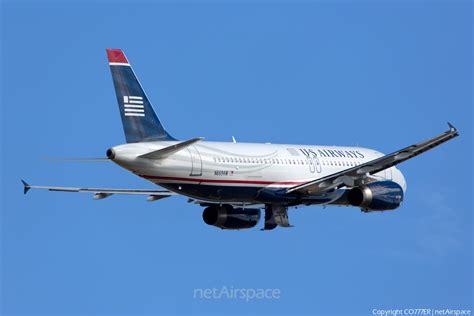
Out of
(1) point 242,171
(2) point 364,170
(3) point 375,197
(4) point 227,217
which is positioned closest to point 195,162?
(1) point 242,171

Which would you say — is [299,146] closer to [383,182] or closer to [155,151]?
[383,182]

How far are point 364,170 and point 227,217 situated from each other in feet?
28.0

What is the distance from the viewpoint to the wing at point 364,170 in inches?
2544

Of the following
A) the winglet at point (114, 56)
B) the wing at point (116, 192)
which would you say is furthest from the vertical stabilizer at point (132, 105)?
the wing at point (116, 192)

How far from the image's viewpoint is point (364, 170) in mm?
67188

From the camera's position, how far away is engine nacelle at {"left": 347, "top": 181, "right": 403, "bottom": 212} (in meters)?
68.4

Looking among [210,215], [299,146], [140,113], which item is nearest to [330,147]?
[299,146]

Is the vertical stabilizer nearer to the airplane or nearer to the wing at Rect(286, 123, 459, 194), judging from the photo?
the airplane

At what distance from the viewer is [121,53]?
214 ft

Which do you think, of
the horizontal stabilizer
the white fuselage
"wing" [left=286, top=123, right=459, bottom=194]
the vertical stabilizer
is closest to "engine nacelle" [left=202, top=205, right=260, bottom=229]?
the white fuselage

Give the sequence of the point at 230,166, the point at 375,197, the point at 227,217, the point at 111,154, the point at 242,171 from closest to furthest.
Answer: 1. the point at 111,154
2. the point at 230,166
3. the point at 242,171
4. the point at 375,197
5. the point at 227,217

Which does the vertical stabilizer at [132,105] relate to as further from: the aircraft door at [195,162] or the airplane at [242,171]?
the aircraft door at [195,162]

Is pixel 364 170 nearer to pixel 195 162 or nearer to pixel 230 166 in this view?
pixel 230 166

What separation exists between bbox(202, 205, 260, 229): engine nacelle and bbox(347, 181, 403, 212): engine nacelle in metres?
5.99
